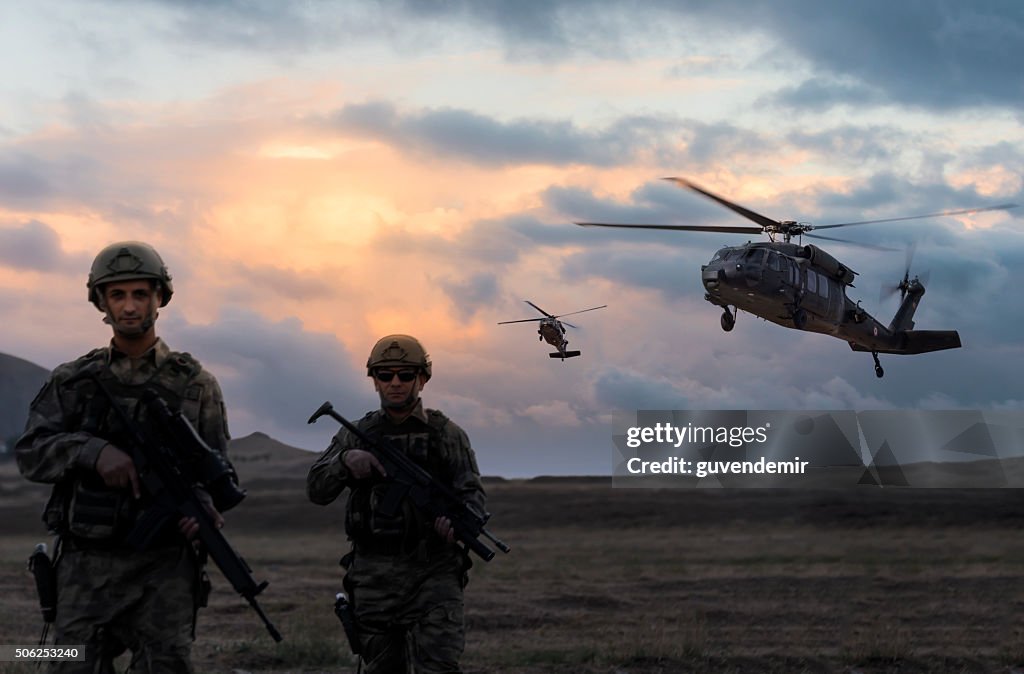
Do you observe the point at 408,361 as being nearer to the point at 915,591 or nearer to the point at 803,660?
the point at 803,660

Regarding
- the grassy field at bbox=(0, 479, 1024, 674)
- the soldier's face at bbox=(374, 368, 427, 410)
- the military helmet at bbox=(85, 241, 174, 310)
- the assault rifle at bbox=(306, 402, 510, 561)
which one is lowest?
the grassy field at bbox=(0, 479, 1024, 674)

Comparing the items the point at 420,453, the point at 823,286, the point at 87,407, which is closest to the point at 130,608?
the point at 87,407

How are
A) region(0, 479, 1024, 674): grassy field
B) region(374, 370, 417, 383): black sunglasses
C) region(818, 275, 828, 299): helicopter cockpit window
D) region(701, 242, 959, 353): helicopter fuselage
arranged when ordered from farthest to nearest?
region(818, 275, 828, 299): helicopter cockpit window < region(701, 242, 959, 353): helicopter fuselage < region(0, 479, 1024, 674): grassy field < region(374, 370, 417, 383): black sunglasses

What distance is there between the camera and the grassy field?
49.0ft

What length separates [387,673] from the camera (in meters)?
7.96

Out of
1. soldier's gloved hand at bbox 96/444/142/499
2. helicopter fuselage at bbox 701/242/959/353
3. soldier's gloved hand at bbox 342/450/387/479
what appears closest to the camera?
soldier's gloved hand at bbox 96/444/142/499

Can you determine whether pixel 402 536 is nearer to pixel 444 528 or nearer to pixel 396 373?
pixel 444 528

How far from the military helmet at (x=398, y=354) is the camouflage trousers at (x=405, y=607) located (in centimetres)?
115

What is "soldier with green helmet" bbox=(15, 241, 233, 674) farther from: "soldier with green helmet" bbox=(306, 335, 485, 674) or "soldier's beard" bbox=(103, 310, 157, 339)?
"soldier with green helmet" bbox=(306, 335, 485, 674)

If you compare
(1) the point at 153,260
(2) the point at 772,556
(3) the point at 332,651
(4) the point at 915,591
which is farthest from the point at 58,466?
(2) the point at 772,556

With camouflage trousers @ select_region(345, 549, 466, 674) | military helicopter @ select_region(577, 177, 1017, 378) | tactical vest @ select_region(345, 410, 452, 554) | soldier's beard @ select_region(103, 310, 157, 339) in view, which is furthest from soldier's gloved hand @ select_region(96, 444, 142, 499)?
military helicopter @ select_region(577, 177, 1017, 378)

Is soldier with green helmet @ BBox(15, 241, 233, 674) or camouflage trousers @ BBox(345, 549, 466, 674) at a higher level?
soldier with green helmet @ BBox(15, 241, 233, 674)

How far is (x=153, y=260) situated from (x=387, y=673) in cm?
305

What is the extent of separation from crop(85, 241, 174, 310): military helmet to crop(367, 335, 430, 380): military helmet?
1868 mm
